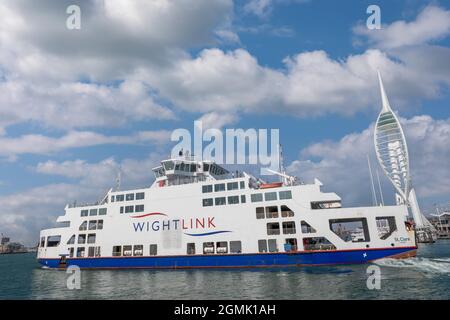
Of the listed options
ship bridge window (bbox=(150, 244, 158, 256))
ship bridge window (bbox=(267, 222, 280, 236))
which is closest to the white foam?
ship bridge window (bbox=(267, 222, 280, 236))

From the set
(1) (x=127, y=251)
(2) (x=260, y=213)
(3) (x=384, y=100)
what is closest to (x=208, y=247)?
(2) (x=260, y=213)

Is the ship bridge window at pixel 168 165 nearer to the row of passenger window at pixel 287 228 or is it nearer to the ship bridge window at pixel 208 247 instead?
the ship bridge window at pixel 208 247

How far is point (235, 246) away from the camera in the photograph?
31672 millimetres

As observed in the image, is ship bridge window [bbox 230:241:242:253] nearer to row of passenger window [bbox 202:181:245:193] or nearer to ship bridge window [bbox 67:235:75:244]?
row of passenger window [bbox 202:181:245:193]

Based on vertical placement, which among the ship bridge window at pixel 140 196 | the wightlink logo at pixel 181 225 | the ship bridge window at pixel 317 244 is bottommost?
the ship bridge window at pixel 317 244

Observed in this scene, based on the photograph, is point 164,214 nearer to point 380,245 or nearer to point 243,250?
point 243,250

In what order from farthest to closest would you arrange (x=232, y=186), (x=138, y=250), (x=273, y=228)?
1. (x=138, y=250)
2. (x=232, y=186)
3. (x=273, y=228)

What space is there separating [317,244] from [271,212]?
5.46 metres

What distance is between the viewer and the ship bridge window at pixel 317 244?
29.6m

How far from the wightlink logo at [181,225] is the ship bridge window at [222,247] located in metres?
1.18

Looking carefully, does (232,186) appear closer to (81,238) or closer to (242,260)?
(242,260)

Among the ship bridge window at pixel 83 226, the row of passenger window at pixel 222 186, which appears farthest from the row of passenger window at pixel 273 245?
the ship bridge window at pixel 83 226

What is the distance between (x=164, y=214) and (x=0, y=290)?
15964 mm
